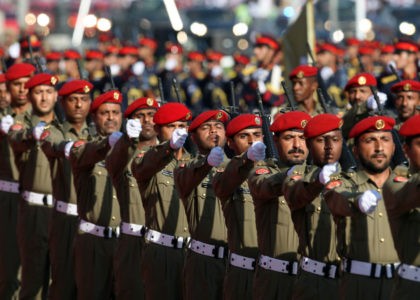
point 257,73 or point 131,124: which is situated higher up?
point 257,73

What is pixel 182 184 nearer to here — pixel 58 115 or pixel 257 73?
pixel 58 115

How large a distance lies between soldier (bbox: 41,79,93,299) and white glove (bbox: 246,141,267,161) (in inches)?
146

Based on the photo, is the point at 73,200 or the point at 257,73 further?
the point at 257,73

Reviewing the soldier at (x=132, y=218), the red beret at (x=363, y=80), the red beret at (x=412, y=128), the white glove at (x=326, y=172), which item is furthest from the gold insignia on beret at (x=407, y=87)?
the white glove at (x=326, y=172)

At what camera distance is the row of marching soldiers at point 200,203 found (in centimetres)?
948

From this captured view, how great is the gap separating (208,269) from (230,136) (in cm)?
105

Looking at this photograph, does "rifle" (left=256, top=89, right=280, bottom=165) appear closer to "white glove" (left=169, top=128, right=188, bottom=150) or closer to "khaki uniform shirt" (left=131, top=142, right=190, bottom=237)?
"white glove" (left=169, top=128, right=188, bottom=150)

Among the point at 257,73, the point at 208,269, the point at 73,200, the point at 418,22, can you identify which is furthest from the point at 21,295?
the point at 418,22

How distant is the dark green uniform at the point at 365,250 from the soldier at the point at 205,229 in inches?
67.1

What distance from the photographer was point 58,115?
13961mm

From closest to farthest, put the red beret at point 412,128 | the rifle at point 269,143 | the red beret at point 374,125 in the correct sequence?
the red beret at point 412,128 < the red beret at point 374,125 < the rifle at point 269,143

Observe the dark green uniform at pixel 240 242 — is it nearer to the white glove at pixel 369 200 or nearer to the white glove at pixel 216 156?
the white glove at pixel 216 156

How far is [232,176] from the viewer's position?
992 cm

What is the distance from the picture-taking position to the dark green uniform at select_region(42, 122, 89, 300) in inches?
516
